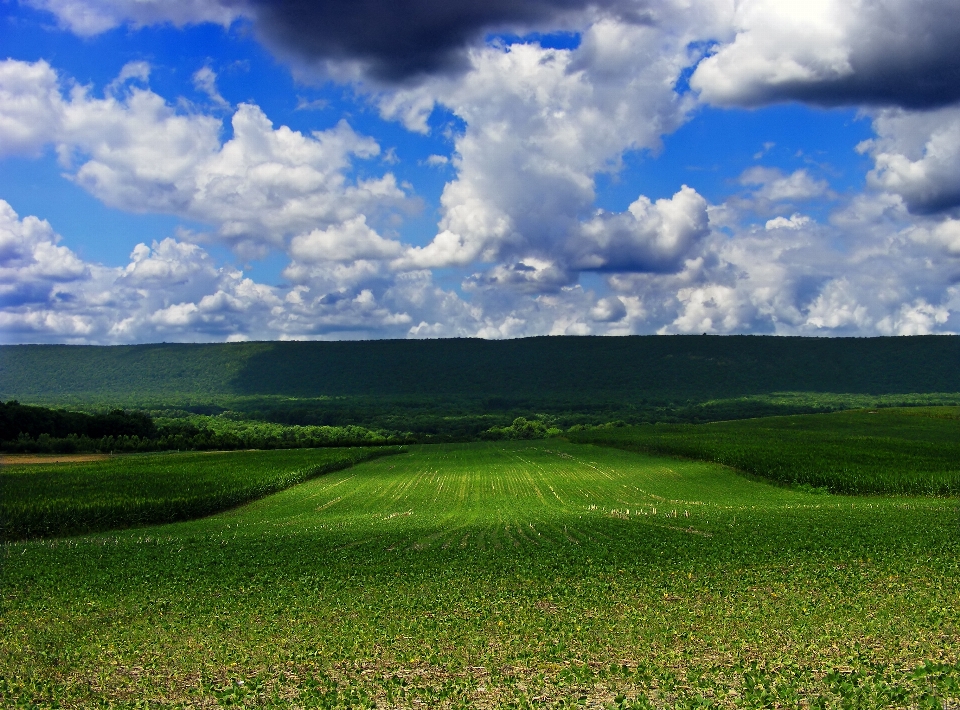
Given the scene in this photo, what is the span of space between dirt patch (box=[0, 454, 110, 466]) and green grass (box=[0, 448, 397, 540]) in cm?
650

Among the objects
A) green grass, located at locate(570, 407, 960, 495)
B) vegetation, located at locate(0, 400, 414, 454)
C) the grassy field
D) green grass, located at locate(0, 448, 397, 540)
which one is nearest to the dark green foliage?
vegetation, located at locate(0, 400, 414, 454)

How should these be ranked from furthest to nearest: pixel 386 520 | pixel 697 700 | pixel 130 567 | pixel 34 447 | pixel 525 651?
pixel 34 447
pixel 386 520
pixel 130 567
pixel 525 651
pixel 697 700

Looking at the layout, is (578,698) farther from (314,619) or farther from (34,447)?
(34,447)

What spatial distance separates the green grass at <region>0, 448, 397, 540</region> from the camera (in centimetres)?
4481

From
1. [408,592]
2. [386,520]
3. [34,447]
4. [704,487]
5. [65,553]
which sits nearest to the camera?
[408,592]

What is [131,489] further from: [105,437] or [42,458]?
[105,437]

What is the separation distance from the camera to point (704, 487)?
55906 millimetres

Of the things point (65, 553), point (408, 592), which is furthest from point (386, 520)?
point (408, 592)

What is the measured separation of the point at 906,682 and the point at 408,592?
1285 centimetres

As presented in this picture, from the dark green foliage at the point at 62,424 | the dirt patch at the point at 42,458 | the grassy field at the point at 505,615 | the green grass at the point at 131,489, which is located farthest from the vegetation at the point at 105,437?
the grassy field at the point at 505,615

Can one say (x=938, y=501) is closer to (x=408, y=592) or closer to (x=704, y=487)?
(x=704, y=487)

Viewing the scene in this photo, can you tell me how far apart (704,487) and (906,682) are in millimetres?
42114

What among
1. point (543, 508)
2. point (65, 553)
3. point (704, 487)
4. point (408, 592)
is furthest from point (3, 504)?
point (704, 487)

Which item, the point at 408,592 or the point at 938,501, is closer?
the point at 408,592
